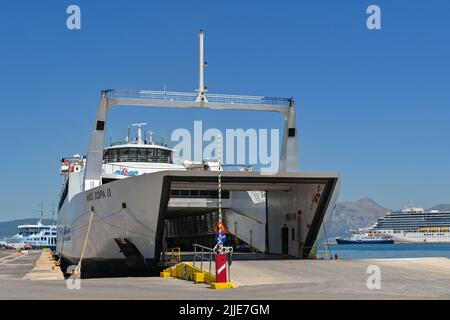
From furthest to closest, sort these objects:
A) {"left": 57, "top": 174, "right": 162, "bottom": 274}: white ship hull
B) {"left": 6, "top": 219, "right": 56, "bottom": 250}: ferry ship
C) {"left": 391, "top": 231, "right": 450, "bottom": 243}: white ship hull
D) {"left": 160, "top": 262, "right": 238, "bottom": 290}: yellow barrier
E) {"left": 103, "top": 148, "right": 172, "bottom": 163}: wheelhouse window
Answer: {"left": 391, "top": 231, "right": 450, "bottom": 243}: white ship hull
{"left": 6, "top": 219, "right": 56, "bottom": 250}: ferry ship
{"left": 103, "top": 148, "right": 172, "bottom": 163}: wheelhouse window
{"left": 57, "top": 174, "right": 162, "bottom": 274}: white ship hull
{"left": 160, "top": 262, "right": 238, "bottom": 290}: yellow barrier

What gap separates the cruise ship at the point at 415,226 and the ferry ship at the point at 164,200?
153139 mm

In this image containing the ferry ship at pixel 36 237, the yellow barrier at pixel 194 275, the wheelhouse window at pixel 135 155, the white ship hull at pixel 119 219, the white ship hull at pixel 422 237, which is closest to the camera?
the yellow barrier at pixel 194 275

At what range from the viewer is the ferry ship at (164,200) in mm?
21219

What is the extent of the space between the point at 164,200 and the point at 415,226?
569ft

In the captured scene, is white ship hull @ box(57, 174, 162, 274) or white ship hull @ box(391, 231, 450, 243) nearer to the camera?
white ship hull @ box(57, 174, 162, 274)

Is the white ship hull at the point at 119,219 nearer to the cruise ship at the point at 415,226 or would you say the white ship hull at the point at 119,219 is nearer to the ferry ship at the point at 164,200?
the ferry ship at the point at 164,200

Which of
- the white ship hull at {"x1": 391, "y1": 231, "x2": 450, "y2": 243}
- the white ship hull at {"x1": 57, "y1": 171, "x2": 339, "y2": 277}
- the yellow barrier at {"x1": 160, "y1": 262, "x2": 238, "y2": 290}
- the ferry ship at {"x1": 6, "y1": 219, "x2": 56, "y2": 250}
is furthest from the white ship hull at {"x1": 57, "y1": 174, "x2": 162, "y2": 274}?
the white ship hull at {"x1": 391, "y1": 231, "x2": 450, "y2": 243}

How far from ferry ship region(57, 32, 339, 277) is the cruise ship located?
153 meters

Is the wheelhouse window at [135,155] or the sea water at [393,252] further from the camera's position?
the sea water at [393,252]

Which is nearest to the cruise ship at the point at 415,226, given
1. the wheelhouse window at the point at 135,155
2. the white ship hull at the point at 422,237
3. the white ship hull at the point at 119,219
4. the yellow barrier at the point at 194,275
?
the white ship hull at the point at 422,237

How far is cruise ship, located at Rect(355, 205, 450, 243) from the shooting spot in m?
174

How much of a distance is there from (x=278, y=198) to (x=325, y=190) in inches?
220

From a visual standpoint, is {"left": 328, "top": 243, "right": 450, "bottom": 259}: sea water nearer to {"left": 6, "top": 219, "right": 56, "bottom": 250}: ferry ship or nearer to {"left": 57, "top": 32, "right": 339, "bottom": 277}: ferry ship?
{"left": 57, "top": 32, "right": 339, "bottom": 277}: ferry ship
